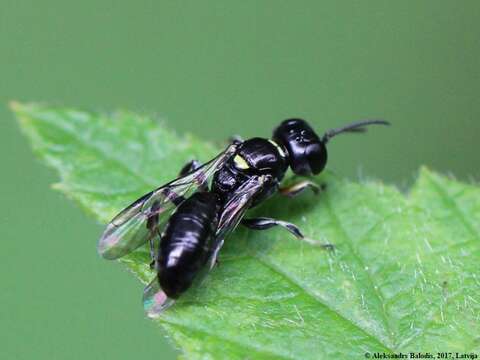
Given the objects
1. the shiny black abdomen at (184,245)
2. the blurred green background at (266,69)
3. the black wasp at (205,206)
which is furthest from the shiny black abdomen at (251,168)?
the blurred green background at (266,69)

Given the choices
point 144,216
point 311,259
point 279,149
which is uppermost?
point 144,216

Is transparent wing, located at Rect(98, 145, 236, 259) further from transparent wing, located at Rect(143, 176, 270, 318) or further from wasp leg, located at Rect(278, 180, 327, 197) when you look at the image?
wasp leg, located at Rect(278, 180, 327, 197)

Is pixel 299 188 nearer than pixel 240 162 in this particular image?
No

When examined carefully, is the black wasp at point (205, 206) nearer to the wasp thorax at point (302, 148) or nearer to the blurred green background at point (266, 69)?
the wasp thorax at point (302, 148)

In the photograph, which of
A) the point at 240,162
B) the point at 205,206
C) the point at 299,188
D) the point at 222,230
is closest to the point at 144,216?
the point at 205,206

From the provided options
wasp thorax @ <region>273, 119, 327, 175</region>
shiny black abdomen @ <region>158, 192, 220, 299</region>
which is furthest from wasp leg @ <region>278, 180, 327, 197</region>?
shiny black abdomen @ <region>158, 192, 220, 299</region>

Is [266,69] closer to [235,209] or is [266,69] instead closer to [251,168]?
[251,168]
